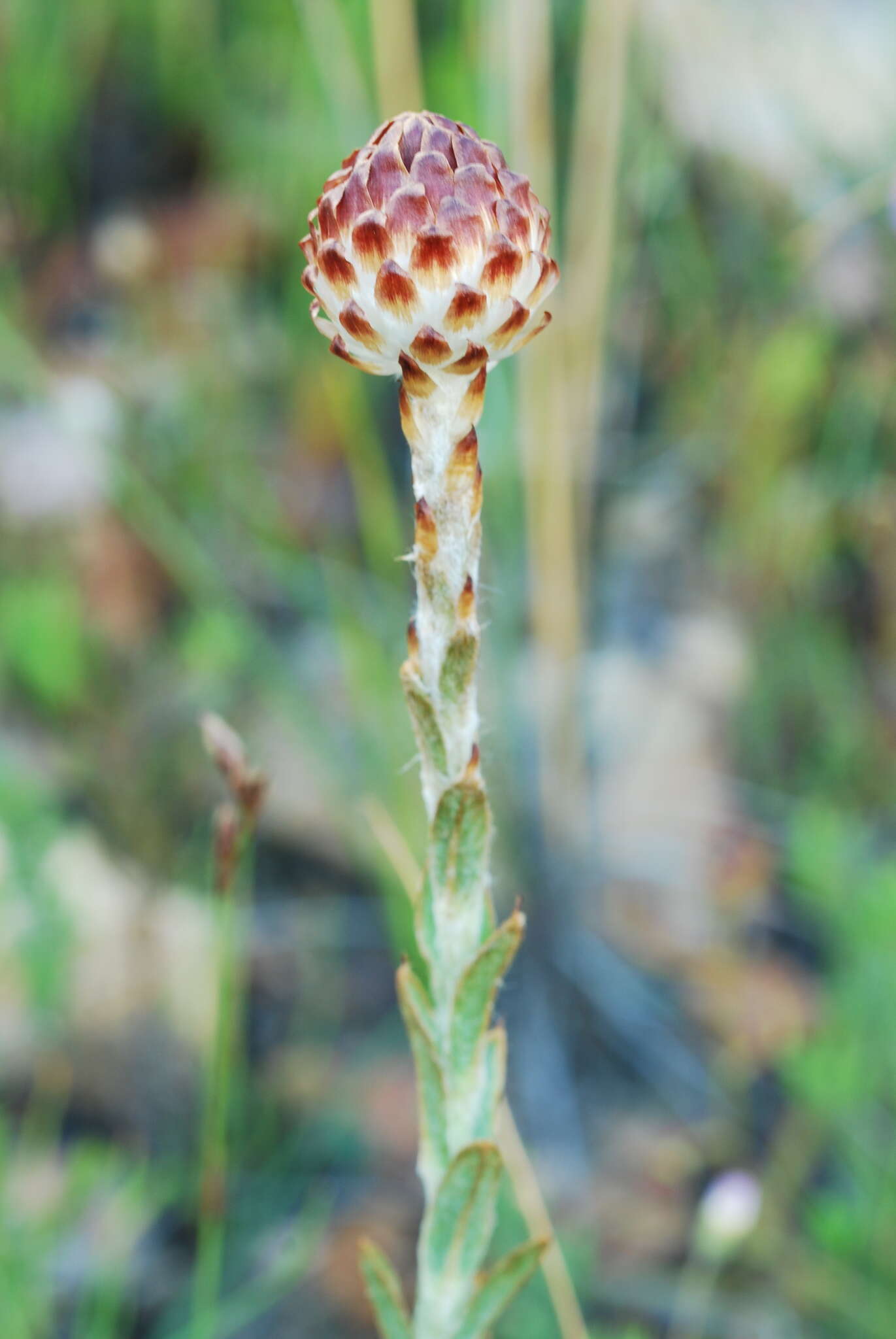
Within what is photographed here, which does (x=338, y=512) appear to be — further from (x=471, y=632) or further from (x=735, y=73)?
(x=471, y=632)

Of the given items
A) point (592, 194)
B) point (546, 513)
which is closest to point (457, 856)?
point (546, 513)

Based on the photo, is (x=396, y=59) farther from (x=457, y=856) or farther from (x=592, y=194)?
(x=457, y=856)

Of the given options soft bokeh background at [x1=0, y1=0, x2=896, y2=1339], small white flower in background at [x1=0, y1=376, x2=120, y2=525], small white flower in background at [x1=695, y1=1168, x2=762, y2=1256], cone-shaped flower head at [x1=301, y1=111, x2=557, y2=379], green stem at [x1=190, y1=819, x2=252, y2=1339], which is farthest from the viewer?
small white flower in background at [x1=0, y1=376, x2=120, y2=525]

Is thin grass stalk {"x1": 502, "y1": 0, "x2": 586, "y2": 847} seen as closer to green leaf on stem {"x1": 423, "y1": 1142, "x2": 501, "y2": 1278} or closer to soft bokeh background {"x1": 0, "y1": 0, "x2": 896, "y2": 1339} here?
soft bokeh background {"x1": 0, "y1": 0, "x2": 896, "y2": 1339}

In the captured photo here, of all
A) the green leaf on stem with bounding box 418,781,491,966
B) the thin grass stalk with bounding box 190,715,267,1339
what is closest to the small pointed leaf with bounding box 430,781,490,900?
the green leaf on stem with bounding box 418,781,491,966

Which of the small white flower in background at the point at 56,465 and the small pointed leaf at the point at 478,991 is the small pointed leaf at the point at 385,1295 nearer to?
the small pointed leaf at the point at 478,991
